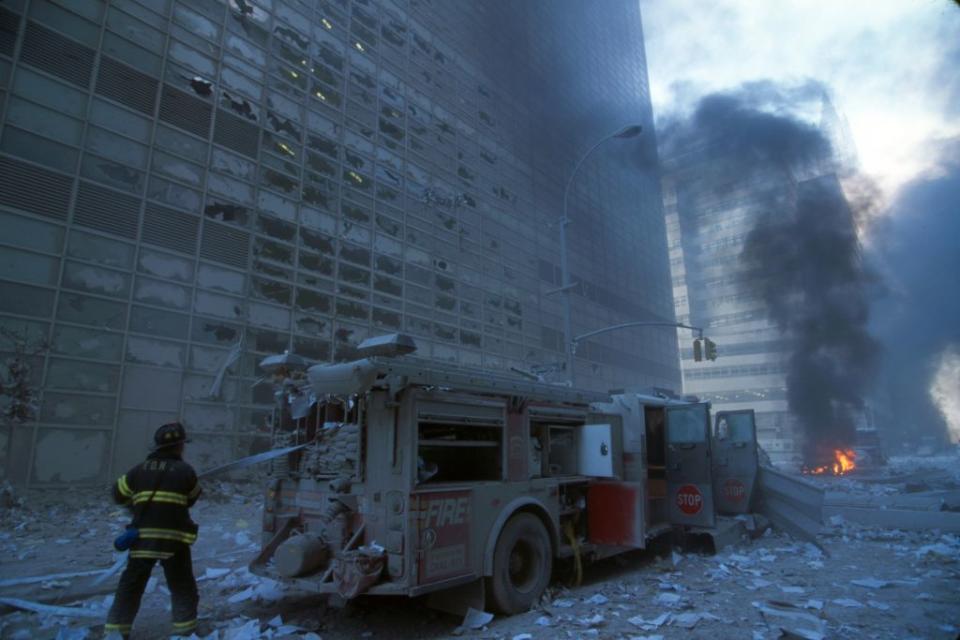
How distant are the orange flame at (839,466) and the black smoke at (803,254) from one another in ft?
10.00

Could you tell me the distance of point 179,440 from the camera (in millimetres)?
4492

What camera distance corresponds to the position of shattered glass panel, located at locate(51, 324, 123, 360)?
10.7 m

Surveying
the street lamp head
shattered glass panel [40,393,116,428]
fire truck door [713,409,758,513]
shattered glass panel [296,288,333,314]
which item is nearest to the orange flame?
fire truck door [713,409,758,513]

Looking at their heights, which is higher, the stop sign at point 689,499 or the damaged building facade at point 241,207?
the damaged building facade at point 241,207

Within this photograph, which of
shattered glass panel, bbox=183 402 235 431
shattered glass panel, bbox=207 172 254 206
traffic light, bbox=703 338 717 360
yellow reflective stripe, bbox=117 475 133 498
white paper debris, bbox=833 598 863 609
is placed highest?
shattered glass panel, bbox=207 172 254 206

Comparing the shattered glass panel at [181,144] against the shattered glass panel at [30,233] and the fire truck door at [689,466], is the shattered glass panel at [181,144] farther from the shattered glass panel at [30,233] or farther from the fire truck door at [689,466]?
the fire truck door at [689,466]

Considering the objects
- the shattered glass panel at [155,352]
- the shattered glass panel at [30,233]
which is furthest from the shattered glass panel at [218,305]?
the shattered glass panel at [30,233]

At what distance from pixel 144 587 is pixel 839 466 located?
29.6m

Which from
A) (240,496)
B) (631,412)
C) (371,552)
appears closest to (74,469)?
(240,496)

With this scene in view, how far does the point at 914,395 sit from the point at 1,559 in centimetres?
6899

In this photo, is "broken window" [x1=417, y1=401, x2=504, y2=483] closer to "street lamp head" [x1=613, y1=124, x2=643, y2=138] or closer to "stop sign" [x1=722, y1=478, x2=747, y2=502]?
"stop sign" [x1=722, y1=478, x2=747, y2=502]

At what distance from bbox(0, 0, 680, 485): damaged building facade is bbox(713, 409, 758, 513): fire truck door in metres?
3.23

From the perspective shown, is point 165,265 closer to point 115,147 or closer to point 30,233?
point 30,233

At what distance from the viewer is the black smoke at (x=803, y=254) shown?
102 feet
